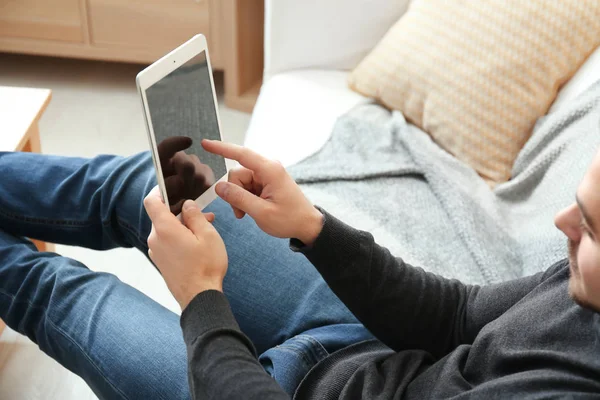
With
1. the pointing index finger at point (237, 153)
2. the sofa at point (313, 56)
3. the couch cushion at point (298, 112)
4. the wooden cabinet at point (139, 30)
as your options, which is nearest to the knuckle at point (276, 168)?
the pointing index finger at point (237, 153)

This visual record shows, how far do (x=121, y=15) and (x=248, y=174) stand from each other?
1542 mm

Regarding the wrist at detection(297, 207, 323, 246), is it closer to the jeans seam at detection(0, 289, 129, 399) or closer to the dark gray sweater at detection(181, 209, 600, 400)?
the dark gray sweater at detection(181, 209, 600, 400)

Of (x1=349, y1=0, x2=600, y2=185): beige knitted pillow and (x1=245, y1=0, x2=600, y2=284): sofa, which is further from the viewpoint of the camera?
(x1=349, y1=0, x2=600, y2=185): beige knitted pillow

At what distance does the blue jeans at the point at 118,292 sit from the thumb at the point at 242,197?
0.58ft

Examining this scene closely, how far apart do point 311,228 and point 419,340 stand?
0.65 ft

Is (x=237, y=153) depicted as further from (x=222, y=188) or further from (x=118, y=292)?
(x=118, y=292)

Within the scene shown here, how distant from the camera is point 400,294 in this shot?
83 centimetres

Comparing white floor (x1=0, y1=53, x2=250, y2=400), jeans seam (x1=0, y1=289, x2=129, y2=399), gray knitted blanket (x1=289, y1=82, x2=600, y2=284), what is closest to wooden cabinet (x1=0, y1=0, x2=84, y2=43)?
white floor (x1=0, y1=53, x2=250, y2=400)

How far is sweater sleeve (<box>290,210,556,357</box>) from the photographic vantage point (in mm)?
808

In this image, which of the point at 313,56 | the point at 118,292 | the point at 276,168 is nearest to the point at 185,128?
the point at 276,168

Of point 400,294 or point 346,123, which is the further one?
point 346,123

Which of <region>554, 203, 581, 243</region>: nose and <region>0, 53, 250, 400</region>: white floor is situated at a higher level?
<region>554, 203, 581, 243</region>: nose

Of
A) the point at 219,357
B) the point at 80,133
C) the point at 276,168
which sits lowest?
the point at 80,133

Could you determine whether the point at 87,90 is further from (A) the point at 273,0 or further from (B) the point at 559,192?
(B) the point at 559,192
